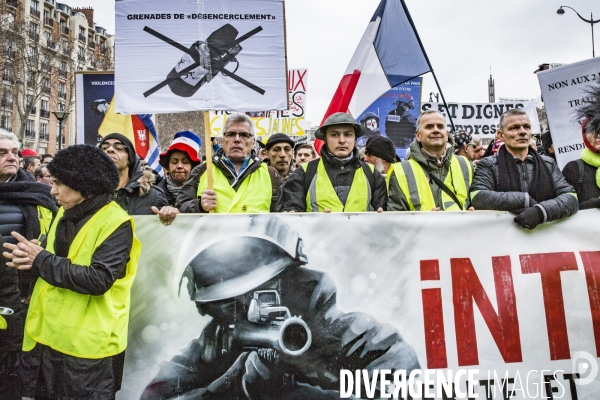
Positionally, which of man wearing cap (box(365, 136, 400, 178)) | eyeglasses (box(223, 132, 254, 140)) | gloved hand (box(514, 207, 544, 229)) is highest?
man wearing cap (box(365, 136, 400, 178))

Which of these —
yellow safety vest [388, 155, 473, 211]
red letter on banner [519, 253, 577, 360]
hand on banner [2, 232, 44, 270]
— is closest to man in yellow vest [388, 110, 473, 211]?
yellow safety vest [388, 155, 473, 211]

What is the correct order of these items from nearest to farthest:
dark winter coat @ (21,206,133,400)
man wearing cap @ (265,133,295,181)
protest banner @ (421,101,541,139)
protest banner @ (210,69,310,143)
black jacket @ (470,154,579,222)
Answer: dark winter coat @ (21,206,133,400) < black jacket @ (470,154,579,222) < man wearing cap @ (265,133,295,181) < protest banner @ (421,101,541,139) < protest banner @ (210,69,310,143)

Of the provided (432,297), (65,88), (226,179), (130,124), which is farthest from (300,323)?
(65,88)

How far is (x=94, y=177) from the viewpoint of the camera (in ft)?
8.31

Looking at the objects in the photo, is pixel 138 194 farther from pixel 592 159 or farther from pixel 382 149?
pixel 592 159

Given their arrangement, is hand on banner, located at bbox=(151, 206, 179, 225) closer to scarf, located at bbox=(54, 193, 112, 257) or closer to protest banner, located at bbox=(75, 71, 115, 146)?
scarf, located at bbox=(54, 193, 112, 257)

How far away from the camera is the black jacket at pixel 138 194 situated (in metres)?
3.46

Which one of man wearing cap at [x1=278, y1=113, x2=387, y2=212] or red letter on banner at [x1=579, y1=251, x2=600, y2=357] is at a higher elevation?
man wearing cap at [x1=278, y1=113, x2=387, y2=212]

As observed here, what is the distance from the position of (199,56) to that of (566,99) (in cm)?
275

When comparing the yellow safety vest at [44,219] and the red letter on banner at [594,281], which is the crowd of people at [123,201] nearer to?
the yellow safety vest at [44,219]

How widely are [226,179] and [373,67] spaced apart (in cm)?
155

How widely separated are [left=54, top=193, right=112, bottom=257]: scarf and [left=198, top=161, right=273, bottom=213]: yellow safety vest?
3.21ft

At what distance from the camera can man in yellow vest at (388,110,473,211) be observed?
3377mm

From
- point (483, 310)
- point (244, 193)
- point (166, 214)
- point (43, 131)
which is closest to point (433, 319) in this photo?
point (483, 310)
